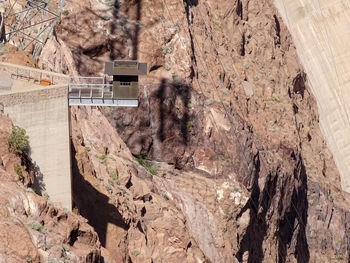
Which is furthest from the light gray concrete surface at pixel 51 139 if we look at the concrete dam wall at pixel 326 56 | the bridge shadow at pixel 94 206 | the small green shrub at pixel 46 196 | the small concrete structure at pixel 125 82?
the concrete dam wall at pixel 326 56

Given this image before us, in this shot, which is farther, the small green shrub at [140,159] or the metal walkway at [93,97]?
the small green shrub at [140,159]

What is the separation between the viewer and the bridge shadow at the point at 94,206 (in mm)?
38225

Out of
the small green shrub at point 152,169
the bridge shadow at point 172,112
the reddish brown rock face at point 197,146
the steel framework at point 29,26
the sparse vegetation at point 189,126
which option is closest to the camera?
the steel framework at point 29,26

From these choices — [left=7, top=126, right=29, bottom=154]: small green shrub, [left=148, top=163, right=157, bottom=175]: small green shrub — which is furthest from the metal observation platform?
[left=148, top=163, right=157, bottom=175]: small green shrub

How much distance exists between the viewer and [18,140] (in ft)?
109

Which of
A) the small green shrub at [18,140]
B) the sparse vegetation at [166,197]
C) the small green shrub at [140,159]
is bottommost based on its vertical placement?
the sparse vegetation at [166,197]

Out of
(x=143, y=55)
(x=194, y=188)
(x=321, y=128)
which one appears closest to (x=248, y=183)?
(x=194, y=188)

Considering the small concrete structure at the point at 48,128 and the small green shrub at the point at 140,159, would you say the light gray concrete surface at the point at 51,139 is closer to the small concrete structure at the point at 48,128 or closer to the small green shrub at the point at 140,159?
the small concrete structure at the point at 48,128

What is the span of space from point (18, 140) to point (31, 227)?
14.0 feet

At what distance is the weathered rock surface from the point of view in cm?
2831

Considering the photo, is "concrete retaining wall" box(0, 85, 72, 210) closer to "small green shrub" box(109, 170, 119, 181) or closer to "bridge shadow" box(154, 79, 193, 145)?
"small green shrub" box(109, 170, 119, 181)

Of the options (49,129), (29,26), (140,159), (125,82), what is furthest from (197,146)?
(49,129)

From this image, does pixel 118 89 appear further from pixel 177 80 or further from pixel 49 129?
pixel 177 80

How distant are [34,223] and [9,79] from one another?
841cm
